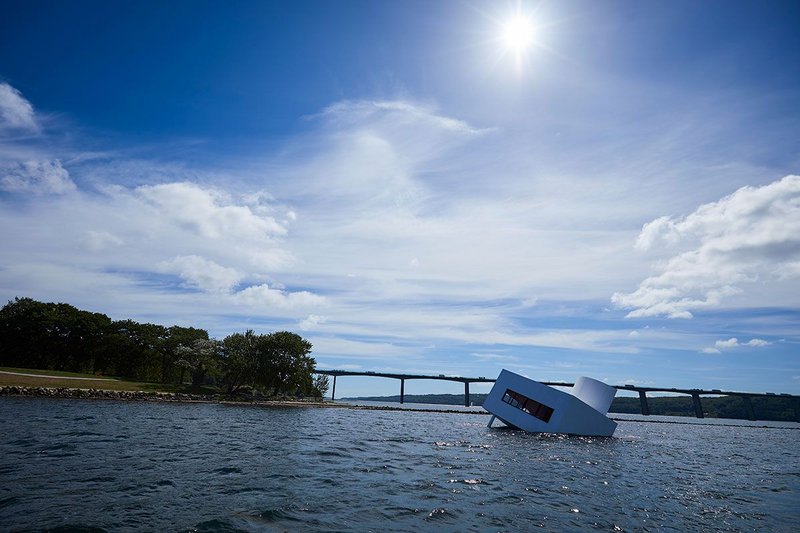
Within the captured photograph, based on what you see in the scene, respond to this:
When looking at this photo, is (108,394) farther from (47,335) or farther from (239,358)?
(47,335)

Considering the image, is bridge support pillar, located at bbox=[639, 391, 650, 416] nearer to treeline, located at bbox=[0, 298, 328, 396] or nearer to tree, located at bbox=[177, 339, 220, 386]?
treeline, located at bbox=[0, 298, 328, 396]

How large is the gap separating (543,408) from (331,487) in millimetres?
40709

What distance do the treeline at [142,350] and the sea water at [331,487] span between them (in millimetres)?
51815

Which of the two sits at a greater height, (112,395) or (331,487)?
(331,487)

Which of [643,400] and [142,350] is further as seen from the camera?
[643,400]

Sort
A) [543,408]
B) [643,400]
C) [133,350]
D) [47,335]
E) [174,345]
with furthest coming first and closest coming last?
[643,400] < [133,350] < [47,335] < [174,345] < [543,408]

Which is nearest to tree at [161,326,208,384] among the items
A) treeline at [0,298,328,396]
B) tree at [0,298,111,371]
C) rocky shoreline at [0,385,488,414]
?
treeline at [0,298,328,396]

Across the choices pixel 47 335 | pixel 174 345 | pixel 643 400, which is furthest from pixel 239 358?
pixel 643 400

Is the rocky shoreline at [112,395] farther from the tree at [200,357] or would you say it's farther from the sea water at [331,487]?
the sea water at [331,487]

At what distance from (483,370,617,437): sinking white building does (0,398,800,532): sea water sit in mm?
19217

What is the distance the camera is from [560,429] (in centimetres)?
4800

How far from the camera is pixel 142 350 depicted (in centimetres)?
8838

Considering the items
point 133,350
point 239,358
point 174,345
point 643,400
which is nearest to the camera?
point 239,358

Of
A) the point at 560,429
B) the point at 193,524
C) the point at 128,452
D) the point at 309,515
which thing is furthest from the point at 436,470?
the point at 560,429
